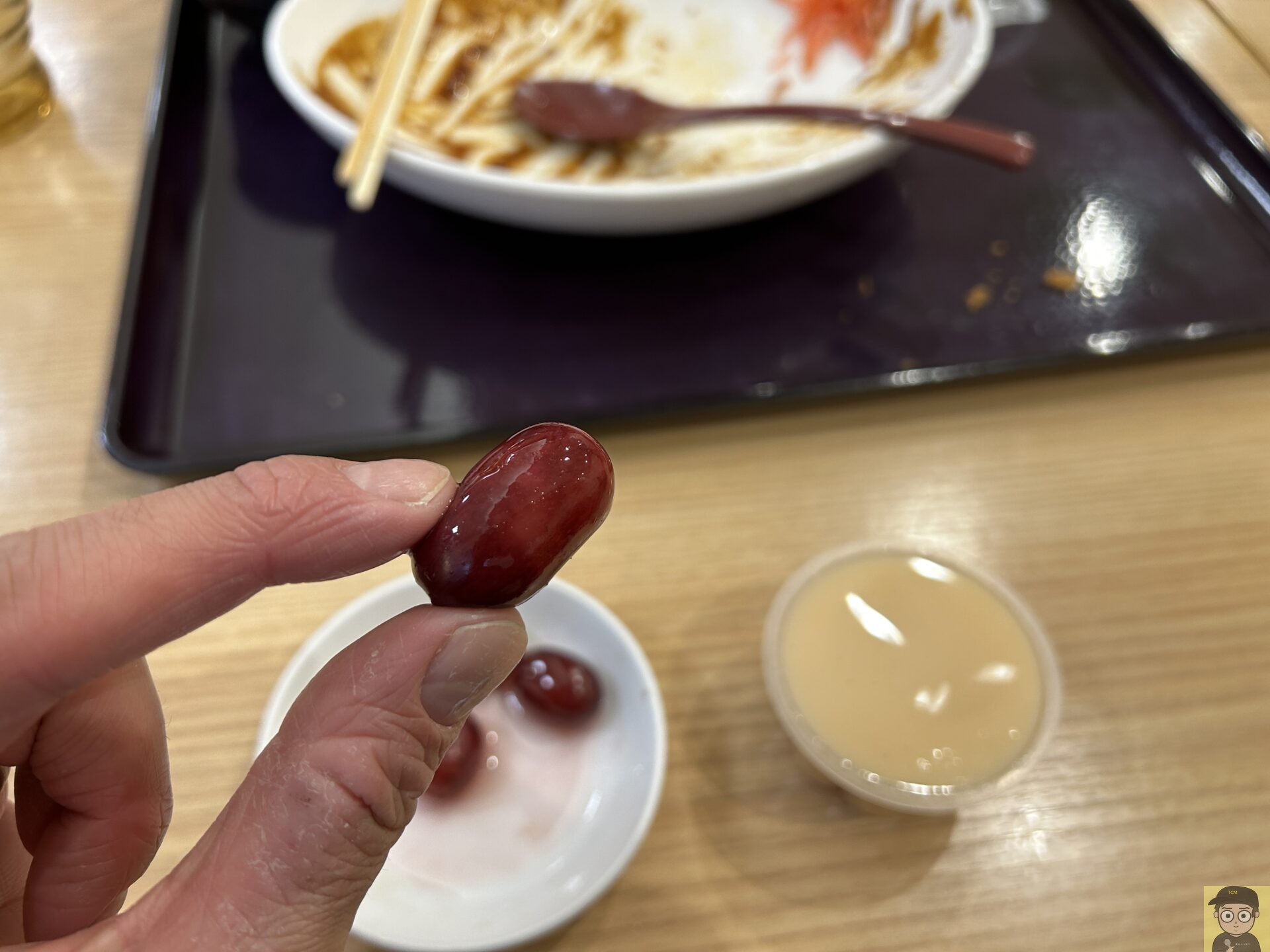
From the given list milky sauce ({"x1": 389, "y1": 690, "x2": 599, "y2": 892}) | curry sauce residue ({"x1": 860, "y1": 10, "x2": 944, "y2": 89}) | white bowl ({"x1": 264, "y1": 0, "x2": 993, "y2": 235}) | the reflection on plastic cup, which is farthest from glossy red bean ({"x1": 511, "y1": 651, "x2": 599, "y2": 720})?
the reflection on plastic cup

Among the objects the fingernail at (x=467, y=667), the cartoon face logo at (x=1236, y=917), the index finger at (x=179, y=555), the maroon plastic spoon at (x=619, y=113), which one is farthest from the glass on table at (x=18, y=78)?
the cartoon face logo at (x=1236, y=917)

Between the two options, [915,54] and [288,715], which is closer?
[288,715]

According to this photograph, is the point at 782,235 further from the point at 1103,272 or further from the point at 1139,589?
the point at 1139,589

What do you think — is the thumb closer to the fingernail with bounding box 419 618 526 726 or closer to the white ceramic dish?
the fingernail with bounding box 419 618 526 726

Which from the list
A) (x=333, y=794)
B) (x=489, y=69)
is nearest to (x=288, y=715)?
(x=333, y=794)

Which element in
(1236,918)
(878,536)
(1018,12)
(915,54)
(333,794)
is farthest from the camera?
(1018,12)

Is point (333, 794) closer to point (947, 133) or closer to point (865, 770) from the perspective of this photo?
point (865, 770)

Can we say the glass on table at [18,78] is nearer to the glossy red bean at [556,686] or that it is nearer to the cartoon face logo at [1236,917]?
the glossy red bean at [556,686]
